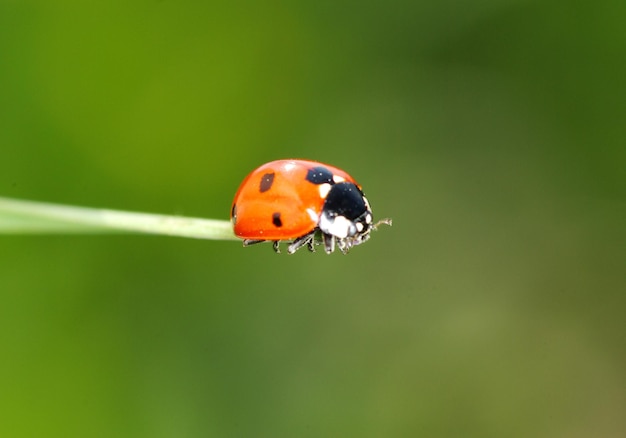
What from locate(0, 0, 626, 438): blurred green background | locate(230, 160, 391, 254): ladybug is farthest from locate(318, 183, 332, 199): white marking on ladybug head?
locate(0, 0, 626, 438): blurred green background

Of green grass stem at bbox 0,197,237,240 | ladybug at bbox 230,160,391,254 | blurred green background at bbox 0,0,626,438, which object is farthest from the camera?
blurred green background at bbox 0,0,626,438

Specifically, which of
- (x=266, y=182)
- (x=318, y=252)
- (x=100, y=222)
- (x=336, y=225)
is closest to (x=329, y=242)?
(x=336, y=225)

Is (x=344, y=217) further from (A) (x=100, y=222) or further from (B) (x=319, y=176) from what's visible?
(A) (x=100, y=222)

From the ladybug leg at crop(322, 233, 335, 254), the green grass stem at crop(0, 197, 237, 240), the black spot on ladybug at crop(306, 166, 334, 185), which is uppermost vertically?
the black spot on ladybug at crop(306, 166, 334, 185)

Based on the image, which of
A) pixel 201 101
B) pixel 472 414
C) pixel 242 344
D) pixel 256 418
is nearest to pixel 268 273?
pixel 242 344

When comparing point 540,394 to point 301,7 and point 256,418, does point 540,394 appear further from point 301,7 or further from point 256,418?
point 301,7

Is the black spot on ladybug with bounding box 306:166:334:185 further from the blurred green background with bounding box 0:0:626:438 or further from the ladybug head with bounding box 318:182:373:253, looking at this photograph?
the blurred green background with bounding box 0:0:626:438
